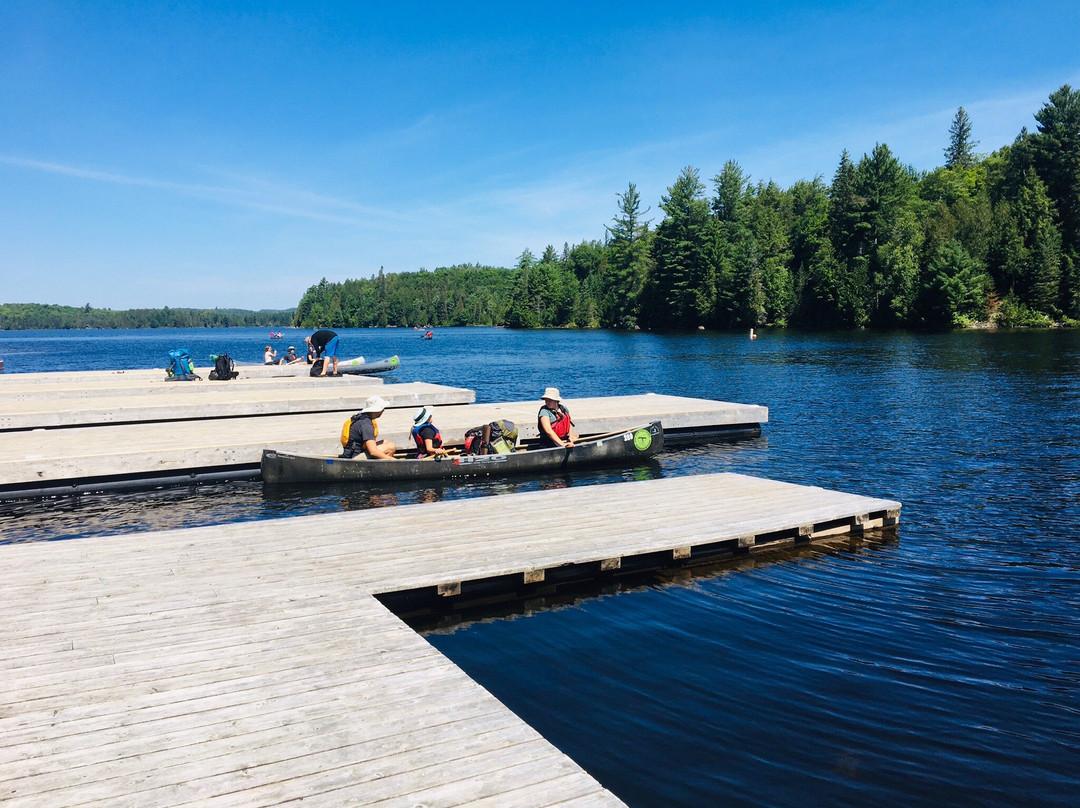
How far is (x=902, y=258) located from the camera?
260 ft

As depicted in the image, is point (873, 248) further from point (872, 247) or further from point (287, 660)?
point (287, 660)

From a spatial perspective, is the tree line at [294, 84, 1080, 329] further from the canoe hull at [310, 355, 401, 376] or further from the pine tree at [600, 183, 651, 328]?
the canoe hull at [310, 355, 401, 376]

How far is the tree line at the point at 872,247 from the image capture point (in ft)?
250

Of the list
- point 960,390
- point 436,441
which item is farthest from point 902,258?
point 436,441

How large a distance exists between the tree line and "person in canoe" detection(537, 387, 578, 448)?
7106cm

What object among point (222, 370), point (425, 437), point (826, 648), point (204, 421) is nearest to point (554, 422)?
point (425, 437)

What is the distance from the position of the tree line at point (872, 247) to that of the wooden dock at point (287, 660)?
7715 cm

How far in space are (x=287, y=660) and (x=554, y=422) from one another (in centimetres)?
1049

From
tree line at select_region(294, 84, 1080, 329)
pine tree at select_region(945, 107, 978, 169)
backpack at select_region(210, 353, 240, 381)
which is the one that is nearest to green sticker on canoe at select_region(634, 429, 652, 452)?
backpack at select_region(210, 353, 240, 381)

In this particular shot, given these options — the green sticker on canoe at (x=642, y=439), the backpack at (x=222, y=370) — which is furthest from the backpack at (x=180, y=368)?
the green sticker on canoe at (x=642, y=439)

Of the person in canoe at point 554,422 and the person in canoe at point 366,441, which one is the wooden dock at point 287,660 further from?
the person in canoe at point 554,422

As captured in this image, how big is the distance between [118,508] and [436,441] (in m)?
5.61

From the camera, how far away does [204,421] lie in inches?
755

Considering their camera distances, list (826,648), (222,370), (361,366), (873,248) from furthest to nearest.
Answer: (873,248)
(361,366)
(222,370)
(826,648)
